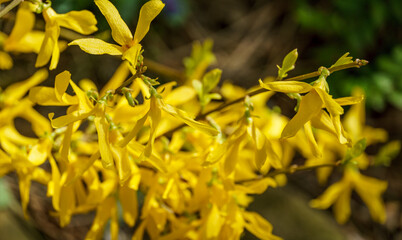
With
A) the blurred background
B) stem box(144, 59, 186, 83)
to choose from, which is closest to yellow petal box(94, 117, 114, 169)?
the blurred background

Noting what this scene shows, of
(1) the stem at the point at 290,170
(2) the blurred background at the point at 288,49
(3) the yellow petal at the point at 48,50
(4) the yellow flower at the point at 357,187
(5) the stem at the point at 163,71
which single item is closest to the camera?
(3) the yellow petal at the point at 48,50

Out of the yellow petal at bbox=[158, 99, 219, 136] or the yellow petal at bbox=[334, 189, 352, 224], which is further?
the yellow petal at bbox=[334, 189, 352, 224]

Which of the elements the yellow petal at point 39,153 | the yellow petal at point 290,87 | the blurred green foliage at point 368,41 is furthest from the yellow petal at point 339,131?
the blurred green foliage at point 368,41

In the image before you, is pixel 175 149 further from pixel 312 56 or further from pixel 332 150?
pixel 312 56

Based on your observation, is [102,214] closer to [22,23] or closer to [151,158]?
[151,158]

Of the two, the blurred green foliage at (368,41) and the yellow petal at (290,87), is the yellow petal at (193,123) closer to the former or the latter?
the yellow petal at (290,87)

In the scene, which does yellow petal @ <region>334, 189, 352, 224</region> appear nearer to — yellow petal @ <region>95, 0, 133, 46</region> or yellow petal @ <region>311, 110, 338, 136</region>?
yellow petal @ <region>311, 110, 338, 136</region>
